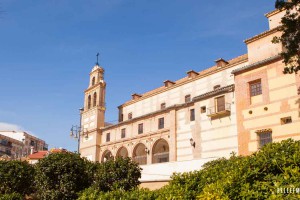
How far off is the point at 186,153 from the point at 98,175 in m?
15.2

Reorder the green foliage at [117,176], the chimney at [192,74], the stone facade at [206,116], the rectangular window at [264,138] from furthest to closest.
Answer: the chimney at [192,74] → the stone facade at [206,116] → the rectangular window at [264,138] → the green foliage at [117,176]

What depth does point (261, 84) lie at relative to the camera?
72.0 ft

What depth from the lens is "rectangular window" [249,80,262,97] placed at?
2208cm

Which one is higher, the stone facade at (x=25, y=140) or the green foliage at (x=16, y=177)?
the stone facade at (x=25, y=140)

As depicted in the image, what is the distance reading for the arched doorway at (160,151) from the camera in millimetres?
32375

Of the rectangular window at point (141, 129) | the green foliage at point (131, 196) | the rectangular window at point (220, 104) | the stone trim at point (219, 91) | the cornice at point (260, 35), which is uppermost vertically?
the cornice at point (260, 35)

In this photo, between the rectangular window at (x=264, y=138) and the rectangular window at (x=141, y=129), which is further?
the rectangular window at (x=141, y=129)

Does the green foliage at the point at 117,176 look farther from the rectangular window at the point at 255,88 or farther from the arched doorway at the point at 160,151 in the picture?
the arched doorway at the point at 160,151

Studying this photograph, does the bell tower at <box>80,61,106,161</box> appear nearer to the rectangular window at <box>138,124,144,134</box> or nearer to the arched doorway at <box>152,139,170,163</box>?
the rectangular window at <box>138,124,144,134</box>

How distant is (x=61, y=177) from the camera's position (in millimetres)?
15750

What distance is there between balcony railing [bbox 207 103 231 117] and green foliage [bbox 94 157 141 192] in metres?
12.0

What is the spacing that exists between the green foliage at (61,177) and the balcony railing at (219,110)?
491 inches

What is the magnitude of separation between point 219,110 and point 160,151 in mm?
11006

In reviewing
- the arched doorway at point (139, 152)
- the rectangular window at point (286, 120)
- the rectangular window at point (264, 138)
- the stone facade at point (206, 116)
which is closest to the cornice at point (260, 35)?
the stone facade at point (206, 116)
